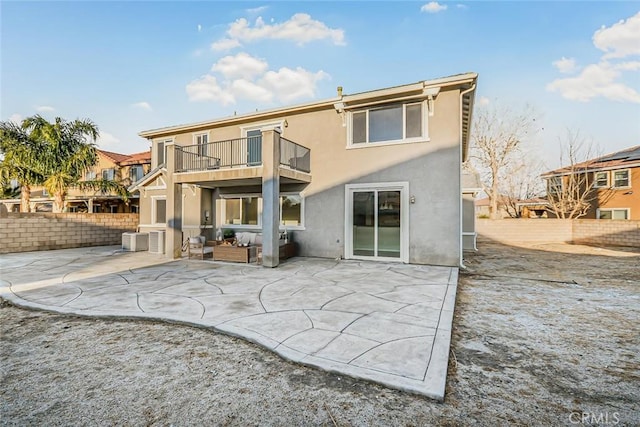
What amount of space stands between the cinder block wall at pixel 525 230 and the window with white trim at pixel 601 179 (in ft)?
17.2

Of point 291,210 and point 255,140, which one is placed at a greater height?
point 255,140

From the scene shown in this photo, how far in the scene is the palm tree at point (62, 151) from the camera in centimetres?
1452

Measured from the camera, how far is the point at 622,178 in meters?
18.0

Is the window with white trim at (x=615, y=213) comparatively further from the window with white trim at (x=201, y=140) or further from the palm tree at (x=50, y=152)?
the palm tree at (x=50, y=152)

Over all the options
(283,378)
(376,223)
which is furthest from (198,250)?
(283,378)

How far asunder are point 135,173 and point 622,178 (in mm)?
33114

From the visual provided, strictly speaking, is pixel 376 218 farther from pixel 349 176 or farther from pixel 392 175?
pixel 349 176

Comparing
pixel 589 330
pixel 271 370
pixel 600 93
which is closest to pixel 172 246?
pixel 271 370

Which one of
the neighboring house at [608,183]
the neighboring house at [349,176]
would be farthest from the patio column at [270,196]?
the neighboring house at [608,183]

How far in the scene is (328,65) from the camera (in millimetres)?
12617

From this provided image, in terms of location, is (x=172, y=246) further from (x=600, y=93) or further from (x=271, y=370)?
(x=600, y=93)

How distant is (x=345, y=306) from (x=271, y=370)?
2094mm

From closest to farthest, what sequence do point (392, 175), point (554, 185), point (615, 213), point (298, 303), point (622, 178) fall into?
A: point (298, 303) → point (392, 175) → point (622, 178) → point (615, 213) → point (554, 185)

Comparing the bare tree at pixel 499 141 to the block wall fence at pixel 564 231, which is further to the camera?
the bare tree at pixel 499 141
